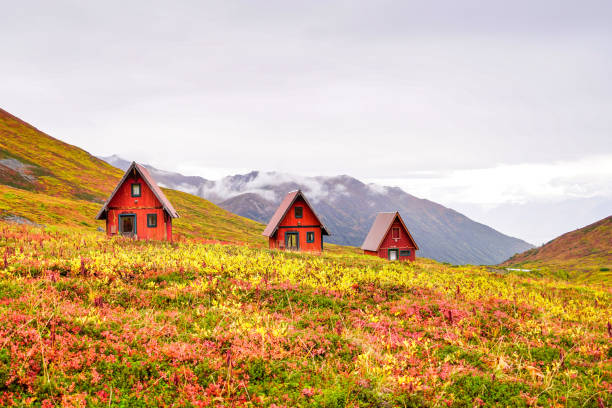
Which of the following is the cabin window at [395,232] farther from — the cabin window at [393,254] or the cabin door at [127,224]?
the cabin door at [127,224]

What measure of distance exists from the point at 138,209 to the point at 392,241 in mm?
32471

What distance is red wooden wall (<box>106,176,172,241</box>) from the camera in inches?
1369

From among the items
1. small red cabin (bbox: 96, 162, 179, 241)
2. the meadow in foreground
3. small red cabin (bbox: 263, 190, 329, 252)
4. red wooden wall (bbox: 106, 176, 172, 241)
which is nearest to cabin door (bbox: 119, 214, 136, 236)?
small red cabin (bbox: 96, 162, 179, 241)

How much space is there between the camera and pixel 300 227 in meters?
41.2

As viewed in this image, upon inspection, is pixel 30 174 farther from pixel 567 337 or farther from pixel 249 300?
pixel 567 337

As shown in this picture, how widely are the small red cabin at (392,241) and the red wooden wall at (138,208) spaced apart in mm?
27867

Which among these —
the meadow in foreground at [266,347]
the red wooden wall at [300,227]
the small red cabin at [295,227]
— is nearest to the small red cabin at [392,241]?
the small red cabin at [295,227]

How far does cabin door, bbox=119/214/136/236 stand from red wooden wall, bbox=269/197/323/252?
14.4 m

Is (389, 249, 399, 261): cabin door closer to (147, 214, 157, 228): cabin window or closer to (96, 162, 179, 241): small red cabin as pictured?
(96, 162, 179, 241): small red cabin

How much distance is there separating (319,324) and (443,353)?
3.09 m

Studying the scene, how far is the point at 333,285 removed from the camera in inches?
540

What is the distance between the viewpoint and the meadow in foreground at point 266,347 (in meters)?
5.36

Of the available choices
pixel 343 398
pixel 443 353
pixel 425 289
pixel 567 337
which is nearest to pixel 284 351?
pixel 343 398

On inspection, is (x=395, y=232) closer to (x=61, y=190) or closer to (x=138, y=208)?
(x=138, y=208)
